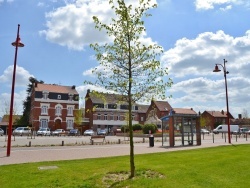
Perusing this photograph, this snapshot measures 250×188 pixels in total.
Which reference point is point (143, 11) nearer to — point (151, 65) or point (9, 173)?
point (151, 65)

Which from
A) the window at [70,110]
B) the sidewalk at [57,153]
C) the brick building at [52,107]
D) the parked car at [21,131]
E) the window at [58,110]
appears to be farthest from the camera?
the window at [70,110]

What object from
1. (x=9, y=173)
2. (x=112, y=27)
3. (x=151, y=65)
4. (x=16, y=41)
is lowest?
(x=9, y=173)

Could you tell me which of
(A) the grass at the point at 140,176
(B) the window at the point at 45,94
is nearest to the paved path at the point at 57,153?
(A) the grass at the point at 140,176

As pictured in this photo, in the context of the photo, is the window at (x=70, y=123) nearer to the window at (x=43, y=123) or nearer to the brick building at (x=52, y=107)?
the brick building at (x=52, y=107)

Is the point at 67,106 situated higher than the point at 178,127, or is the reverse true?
the point at 67,106

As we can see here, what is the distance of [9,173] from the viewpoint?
1084 cm

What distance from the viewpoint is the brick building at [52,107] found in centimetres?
6875

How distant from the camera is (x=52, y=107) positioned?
70562 mm

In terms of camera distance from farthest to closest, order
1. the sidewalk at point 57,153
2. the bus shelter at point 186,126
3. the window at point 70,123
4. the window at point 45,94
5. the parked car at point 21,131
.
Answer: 1. the window at point 70,123
2. the window at point 45,94
3. the parked car at point 21,131
4. the bus shelter at point 186,126
5. the sidewalk at point 57,153

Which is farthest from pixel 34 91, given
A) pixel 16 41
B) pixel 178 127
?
pixel 16 41

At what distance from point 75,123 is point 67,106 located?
4656mm

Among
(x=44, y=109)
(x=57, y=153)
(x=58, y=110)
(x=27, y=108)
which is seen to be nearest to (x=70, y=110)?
(x=58, y=110)

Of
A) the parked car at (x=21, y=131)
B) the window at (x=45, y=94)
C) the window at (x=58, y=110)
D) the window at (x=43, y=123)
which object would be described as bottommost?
the parked car at (x=21, y=131)

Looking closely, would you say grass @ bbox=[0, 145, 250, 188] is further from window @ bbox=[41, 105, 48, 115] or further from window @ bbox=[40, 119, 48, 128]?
window @ bbox=[41, 105, 48, 115]
